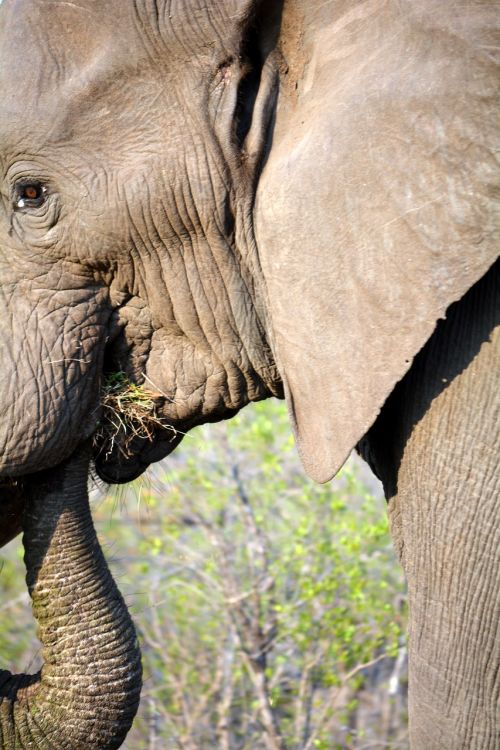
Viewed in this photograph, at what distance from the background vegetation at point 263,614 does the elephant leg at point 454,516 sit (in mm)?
1689

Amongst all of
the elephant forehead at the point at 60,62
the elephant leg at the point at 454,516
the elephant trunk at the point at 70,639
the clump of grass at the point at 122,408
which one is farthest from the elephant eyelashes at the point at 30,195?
the elephant leg at the point at 454,516

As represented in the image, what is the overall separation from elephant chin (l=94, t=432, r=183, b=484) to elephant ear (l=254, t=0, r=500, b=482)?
1.50 ft

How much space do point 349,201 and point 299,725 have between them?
239 centimetres

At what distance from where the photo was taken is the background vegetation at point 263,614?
13.1ft

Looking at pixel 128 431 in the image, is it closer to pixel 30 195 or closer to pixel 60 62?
pixel 30 195

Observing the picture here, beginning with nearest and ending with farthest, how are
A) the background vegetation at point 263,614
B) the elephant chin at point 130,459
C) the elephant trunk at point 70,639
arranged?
the elephant trunk at point 70,639 < the elephant chin at point 130,459 < the background vegetation at point 263,614

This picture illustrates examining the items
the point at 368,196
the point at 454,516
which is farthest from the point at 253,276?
the point at 454,516

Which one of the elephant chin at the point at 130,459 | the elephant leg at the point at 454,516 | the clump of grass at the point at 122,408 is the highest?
the clump of grass at the point at 122,408


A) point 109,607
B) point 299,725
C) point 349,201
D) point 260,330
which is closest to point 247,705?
point 299,725

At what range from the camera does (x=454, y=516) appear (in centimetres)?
206

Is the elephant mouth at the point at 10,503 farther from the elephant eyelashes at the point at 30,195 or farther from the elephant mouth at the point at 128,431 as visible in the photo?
the elephant eyelashes at the point at 30,195

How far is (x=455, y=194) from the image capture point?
1917mm

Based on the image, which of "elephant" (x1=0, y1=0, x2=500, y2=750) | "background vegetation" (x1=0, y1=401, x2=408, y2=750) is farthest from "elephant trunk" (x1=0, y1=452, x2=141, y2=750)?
"background vegetation" (x1=0, y1=401, x2=408, y2=750)

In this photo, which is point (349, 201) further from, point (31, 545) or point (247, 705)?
point (247, 705)
